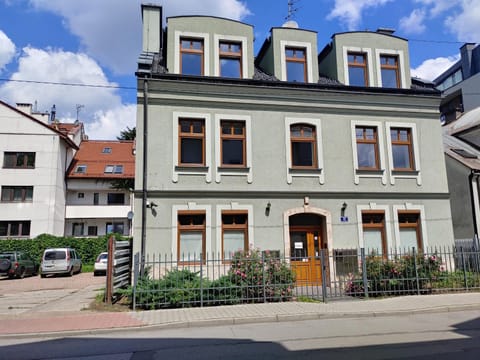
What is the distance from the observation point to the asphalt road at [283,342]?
609cm

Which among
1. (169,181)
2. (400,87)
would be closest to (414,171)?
(400,87)

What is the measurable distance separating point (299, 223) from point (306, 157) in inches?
101

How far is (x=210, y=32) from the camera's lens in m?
14.8

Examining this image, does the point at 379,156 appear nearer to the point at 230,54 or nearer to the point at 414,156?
the point at 414,156

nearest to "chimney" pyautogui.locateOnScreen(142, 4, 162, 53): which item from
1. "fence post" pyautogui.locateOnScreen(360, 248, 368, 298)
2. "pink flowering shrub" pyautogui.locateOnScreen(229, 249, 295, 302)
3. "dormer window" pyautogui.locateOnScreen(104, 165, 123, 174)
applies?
"pink flowering shrub" pyautogui.locateOnScreen(229, 249, 295, 302)

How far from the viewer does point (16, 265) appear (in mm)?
22750

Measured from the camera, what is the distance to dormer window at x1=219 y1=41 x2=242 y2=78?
14977mm

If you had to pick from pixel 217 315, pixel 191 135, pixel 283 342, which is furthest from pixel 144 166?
pixel 283 342

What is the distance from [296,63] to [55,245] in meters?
22.1

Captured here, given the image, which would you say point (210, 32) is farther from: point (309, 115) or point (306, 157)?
point (306, 157)

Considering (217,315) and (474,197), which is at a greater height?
(474,197)

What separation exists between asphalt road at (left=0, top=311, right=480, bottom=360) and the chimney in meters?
11.1

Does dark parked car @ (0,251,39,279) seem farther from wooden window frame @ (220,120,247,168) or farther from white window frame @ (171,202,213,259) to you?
wooden window frame @ (220,120,247,168)

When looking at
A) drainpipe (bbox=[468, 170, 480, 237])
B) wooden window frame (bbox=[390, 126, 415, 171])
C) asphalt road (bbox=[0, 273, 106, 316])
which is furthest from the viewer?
drainpipe (bbox=[468, 170, 480, 237])
